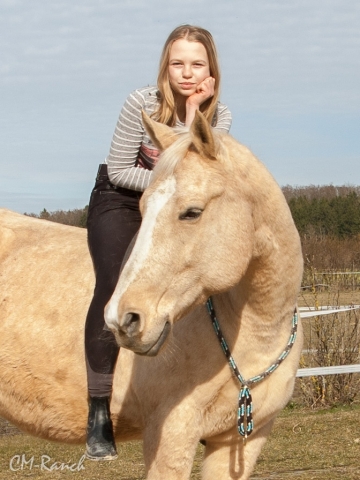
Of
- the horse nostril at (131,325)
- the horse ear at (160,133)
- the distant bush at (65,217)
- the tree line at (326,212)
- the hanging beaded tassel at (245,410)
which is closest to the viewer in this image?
the horse nostril at (131,325)

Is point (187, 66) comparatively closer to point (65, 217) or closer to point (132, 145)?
point (132, 145)

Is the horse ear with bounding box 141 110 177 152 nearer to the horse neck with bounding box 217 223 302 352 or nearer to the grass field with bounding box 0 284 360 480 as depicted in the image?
the horse neck with bounding box 217 223 302 352

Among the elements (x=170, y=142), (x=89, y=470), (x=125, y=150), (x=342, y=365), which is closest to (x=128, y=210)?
(x=125, y=150)

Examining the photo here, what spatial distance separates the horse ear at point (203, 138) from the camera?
3090 millimetres

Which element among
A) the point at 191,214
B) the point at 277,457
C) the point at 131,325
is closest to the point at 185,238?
the point at 191,214

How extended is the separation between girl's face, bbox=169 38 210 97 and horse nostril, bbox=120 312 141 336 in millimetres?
1476

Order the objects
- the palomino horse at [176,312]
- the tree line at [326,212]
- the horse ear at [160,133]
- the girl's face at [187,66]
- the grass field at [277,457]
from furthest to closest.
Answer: the tree line at [326,212] → the grass field at [277,457] → the girl's face at [187,66] → the horse ear at [160,133] → the palomino horse at [176,312]

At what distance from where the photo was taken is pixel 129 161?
3881 mm

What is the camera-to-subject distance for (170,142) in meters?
3.40

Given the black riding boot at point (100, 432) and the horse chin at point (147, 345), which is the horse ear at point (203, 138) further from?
the black riding boot at point (100, 432)

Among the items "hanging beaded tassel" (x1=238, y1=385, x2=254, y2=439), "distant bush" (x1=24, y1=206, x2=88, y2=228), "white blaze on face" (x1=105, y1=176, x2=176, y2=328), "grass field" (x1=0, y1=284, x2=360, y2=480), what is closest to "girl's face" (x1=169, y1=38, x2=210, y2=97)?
"white blaze on face" (x1=105, y1=176, x2=176, y2=328)

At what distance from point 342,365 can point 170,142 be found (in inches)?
289

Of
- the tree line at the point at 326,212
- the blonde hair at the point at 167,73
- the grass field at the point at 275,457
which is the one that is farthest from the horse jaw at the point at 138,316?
the tree line at the point at 326,212

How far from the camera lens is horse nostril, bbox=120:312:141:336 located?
2850mm
